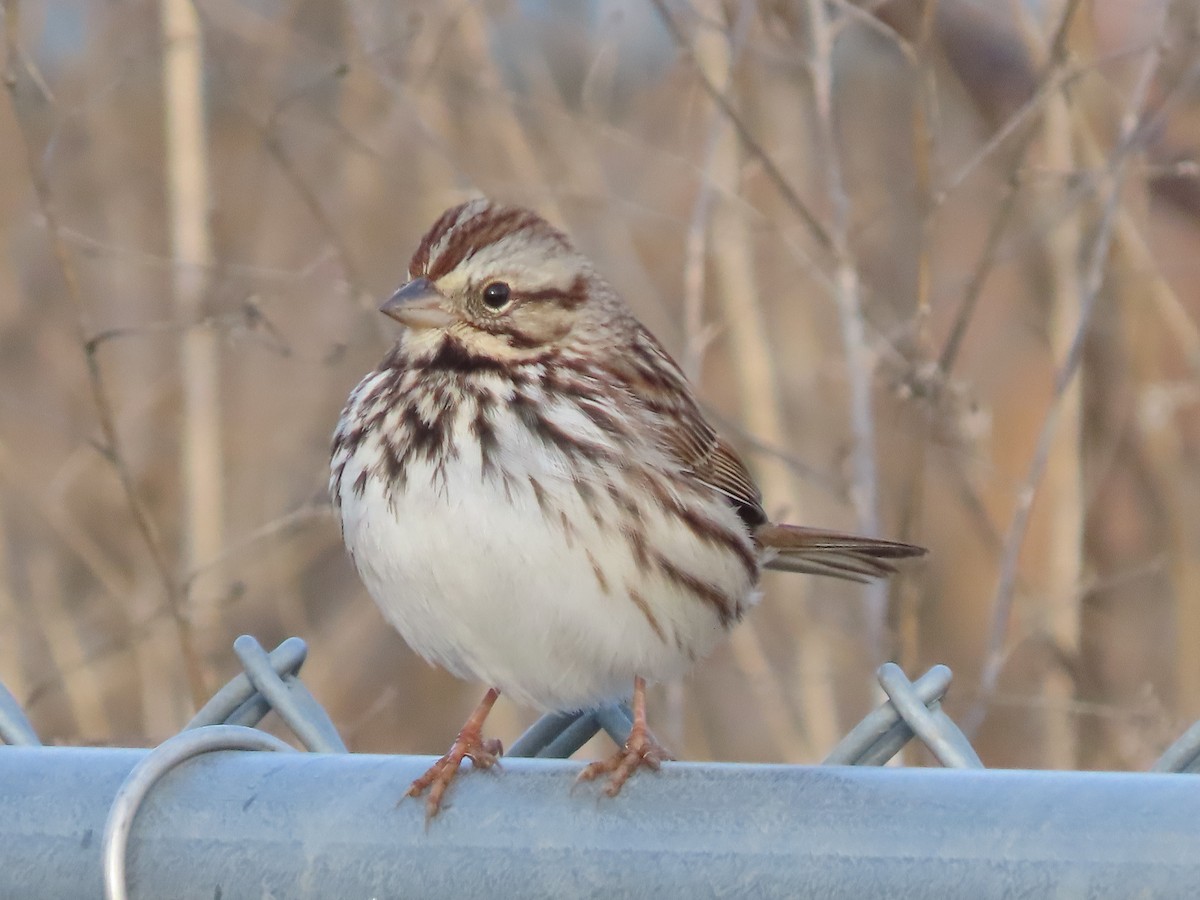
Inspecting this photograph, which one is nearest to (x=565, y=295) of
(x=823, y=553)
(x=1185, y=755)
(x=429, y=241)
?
(x=429, y=241)

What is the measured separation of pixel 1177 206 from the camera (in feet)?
17.4

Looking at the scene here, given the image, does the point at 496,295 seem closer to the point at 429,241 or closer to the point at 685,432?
the point at 429,241

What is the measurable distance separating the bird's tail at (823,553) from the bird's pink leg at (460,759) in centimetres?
62

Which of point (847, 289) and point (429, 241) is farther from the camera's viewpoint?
point (847, 289)

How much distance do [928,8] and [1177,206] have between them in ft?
7.20

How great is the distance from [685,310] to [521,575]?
236 cm

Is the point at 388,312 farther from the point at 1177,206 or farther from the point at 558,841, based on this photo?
the point at 1177,206

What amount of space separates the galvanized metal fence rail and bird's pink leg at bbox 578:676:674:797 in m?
0.02

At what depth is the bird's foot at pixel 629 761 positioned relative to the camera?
4.66 feet

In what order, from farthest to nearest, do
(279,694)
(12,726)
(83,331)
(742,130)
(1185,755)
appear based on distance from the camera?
(742,130)
(83,331)
(279,694)
(12,726)
(1185,755)

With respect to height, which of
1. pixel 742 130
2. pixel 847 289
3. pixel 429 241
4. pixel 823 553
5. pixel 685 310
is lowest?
pixel 823 553

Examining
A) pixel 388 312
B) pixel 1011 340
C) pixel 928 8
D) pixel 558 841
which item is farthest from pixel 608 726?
pixel 1011 340

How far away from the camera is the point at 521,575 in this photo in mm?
2266

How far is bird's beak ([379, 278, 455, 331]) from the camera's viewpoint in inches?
94.0
